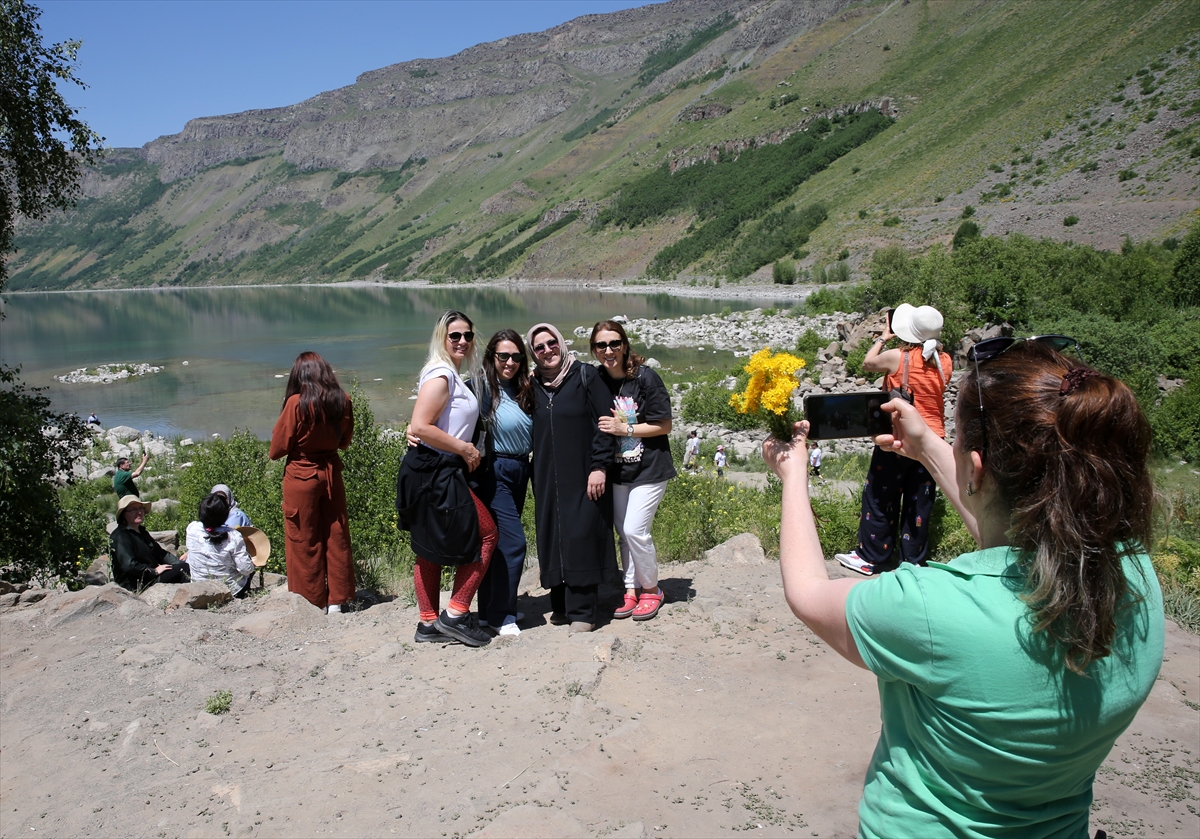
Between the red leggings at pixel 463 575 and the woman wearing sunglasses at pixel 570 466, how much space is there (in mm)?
362

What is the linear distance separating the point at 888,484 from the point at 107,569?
8595 mm

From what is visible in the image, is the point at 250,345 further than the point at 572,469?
Yes

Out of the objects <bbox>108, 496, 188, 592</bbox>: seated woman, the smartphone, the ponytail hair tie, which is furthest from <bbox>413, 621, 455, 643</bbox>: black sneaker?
the ponytail hair tie

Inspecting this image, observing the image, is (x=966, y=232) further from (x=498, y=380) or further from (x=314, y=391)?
(x=314, y=391)

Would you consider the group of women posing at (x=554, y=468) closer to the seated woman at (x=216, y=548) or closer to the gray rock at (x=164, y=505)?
the seated woman at (x=216, y=548)

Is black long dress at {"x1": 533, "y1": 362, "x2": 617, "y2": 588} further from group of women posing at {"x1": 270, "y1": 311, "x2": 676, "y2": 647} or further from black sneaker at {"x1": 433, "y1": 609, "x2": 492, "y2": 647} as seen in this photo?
black sneaker at {"x1": 433, "y1": 609, "x2": 492, "y2": 647}

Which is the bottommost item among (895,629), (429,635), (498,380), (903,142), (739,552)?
(739,552)

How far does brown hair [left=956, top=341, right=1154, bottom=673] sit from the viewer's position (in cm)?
133

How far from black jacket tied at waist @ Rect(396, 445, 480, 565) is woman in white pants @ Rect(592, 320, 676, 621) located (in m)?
0.99

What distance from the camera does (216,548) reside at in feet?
21.7

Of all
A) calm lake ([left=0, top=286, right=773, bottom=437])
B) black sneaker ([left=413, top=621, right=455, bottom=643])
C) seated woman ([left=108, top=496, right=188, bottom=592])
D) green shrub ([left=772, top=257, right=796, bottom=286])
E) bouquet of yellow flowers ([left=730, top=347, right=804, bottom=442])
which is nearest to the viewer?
bouquet of yellow flowers ([left=730, top=347, right=804, bottom=442])

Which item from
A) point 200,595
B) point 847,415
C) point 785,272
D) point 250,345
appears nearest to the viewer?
point 847,415

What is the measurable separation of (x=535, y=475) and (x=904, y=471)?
9.20 ft

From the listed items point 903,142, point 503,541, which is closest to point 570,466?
point 503,541
